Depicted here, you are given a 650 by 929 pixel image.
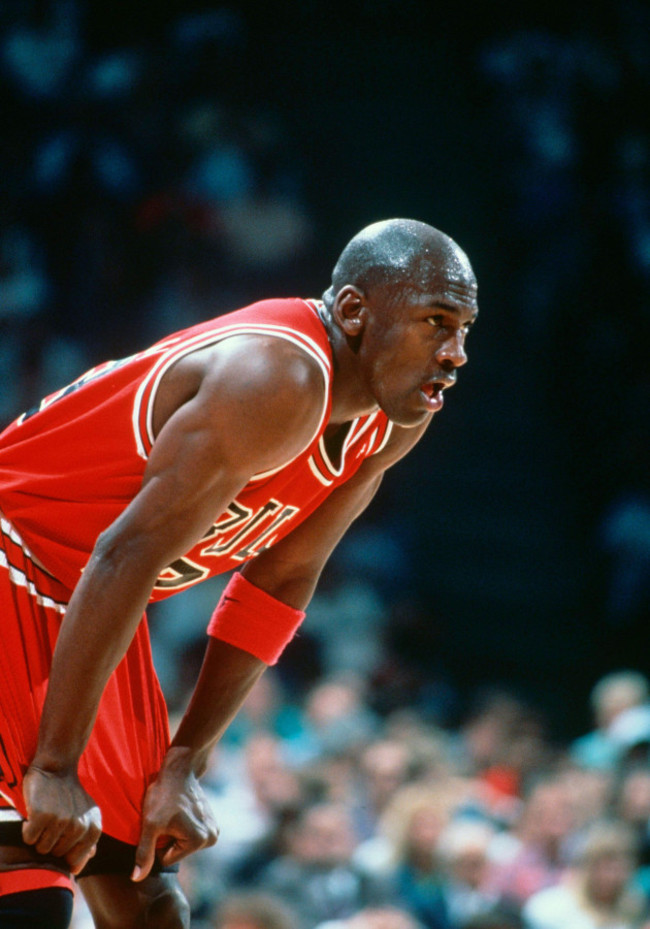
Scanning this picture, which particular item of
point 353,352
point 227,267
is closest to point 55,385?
point 227,267

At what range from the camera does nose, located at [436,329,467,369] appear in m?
2.11

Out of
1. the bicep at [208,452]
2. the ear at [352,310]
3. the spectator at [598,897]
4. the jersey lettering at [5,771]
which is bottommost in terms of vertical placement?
the spectator at [598,897]

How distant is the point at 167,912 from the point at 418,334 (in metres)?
1.11

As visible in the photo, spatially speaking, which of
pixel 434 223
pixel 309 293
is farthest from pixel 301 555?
pixel 434 223

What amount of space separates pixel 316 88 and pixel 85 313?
211cm

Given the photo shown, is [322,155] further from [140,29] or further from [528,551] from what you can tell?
[528,551]

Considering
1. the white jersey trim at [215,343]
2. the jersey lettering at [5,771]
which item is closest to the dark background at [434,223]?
the white jersey trim at [215,343]

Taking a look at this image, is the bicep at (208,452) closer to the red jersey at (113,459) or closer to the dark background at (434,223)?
the red jersey at (113,459)

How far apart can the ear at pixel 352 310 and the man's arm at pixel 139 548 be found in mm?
284

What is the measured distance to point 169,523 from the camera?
1.86 meters

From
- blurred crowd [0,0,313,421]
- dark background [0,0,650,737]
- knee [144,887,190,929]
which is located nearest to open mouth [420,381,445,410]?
knee [144,887,190,929]

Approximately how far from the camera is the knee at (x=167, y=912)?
2229mm

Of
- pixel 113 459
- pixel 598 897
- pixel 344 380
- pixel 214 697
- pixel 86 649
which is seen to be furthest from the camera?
pixel 598 897

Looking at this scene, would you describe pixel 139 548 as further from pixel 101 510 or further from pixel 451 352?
pixel 451 352
